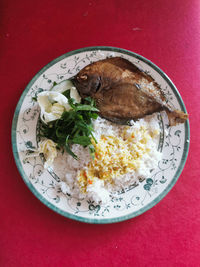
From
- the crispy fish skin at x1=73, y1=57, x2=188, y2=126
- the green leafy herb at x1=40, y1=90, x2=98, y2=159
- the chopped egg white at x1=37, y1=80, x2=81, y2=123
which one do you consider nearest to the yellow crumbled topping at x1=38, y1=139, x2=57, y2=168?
the green leafy herb at x1=40, y1=90, x2=98, y2=159

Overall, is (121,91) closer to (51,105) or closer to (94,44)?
(51,105)

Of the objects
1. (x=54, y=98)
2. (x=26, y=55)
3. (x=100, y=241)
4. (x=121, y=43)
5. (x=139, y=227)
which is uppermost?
(x=121, y=43)

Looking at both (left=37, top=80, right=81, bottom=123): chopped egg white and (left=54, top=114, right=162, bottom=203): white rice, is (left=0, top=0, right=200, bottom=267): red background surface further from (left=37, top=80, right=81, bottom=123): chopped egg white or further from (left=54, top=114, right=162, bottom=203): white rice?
(left=37, top=80, right=81, bottom=123): chopped egg white

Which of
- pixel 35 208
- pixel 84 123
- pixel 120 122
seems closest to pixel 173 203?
pixel 120 122

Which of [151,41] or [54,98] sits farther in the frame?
[151,41]

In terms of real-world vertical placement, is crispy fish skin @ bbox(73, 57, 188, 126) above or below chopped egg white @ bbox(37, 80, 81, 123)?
above

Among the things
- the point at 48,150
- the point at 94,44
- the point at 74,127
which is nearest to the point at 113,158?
the point at 74,127

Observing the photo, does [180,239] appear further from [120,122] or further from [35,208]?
[35,208]
